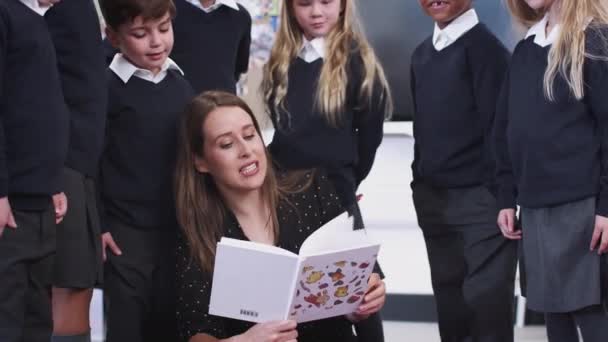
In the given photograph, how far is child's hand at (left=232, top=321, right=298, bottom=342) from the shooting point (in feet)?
6.34

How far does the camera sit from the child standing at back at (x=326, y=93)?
2662 mm

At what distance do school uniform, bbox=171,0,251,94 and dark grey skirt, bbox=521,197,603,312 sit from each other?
957mm

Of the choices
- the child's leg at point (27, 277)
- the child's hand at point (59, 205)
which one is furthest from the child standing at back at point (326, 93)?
Result: the child's leg at point (27, 277)

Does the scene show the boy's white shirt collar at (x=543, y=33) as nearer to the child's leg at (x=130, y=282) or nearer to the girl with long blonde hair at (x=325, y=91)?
the girl with long blonde hair at (x=325, y=91)

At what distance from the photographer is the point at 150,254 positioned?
239 cm

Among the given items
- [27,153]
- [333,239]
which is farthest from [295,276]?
[27,153]

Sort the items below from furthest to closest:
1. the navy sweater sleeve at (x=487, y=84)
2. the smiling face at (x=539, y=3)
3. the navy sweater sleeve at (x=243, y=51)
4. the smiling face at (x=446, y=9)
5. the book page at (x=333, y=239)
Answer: the navy sweater sleeve at (x=243, y=51)
the smiling face at (x=446, y=9)
the navy sweater sleeve at (x=487, y=84)
the smiling face at (x=539, y=3)
the book page at (x=333, y=239)

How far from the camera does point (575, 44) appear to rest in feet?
7.11

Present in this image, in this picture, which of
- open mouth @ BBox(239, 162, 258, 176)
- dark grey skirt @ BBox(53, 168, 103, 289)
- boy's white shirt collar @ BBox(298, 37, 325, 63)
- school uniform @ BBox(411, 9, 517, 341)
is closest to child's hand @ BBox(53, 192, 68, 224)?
dark grey skirt @ BBox(53, 168, 103, 289)

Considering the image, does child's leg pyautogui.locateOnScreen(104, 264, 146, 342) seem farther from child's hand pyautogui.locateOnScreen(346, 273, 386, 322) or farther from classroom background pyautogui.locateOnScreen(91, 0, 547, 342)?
classroom background pyautogui.locateOnScreen(91, 0, 547, 342)

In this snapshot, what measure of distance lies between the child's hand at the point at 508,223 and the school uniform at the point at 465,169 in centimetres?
11

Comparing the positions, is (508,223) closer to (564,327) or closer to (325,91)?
(564,327)

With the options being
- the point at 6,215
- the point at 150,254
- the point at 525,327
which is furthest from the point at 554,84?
the point at 525,327

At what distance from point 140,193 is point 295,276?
0.64 m
